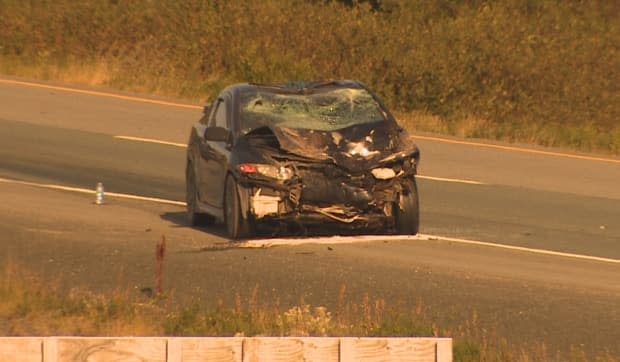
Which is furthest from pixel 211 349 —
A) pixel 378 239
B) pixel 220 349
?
pixel 378 239

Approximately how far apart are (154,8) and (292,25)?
13.3 ft

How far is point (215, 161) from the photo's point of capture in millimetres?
16953

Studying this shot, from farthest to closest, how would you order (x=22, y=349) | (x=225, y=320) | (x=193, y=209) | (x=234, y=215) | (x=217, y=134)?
(x=193, y=209), (x=217, y=134), (x=234, y=215), (x=225, y=320), (x=22, y=349)

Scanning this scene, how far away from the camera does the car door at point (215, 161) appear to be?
16656mm

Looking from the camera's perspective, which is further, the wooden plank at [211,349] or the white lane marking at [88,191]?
the white lane marking at [88,191]

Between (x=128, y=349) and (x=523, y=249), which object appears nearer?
(x=128, y=349)

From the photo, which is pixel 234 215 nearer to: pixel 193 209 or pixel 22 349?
pixel 193 209

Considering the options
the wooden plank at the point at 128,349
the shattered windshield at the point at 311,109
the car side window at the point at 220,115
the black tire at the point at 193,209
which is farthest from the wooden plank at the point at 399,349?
the black tire at the point at 193,209

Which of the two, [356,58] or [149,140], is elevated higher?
[356,58]

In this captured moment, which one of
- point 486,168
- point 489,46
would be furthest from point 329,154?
point 489,46

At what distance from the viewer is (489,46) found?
32.0 metres

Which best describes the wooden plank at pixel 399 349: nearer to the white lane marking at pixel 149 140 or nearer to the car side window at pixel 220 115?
the car side window at pixel 220 115

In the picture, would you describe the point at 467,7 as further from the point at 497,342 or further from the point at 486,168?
the point at 497,342

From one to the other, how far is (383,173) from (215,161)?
6.97 ft
